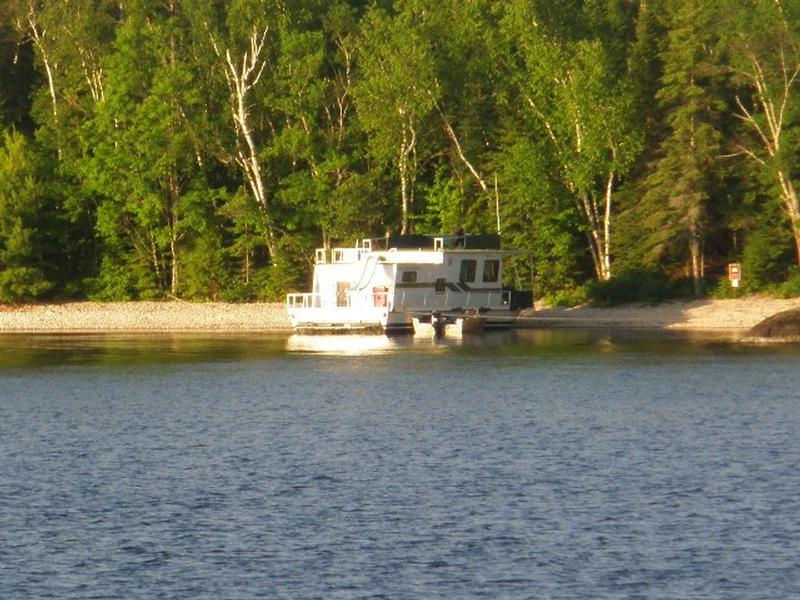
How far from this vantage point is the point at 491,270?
Answer: 64875mm

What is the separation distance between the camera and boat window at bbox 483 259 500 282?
64.6m

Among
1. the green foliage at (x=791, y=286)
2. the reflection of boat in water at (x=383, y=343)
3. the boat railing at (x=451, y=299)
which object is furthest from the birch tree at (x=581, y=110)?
the reflection of boat in water at (x=383, y=343)

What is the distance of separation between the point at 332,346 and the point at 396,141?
592 inches

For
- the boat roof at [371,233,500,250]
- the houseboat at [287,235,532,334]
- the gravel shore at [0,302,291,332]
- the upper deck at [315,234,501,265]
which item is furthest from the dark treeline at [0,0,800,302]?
the houseboat at [287,235,532,334]

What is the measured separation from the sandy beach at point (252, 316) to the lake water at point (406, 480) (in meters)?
13.8

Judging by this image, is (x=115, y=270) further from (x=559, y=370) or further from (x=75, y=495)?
(x=75, y=495)

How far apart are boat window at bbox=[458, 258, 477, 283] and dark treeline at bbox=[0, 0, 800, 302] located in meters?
4.44

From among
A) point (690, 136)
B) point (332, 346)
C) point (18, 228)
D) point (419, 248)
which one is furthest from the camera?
point (18, 228)

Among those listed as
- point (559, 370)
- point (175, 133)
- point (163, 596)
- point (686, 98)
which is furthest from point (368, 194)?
point (163, 596)

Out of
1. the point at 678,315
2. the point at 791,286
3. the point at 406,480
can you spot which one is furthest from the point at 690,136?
the point at 406,480

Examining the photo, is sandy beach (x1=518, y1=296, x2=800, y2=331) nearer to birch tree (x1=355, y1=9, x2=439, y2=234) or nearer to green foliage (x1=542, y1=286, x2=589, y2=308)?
green foliage (x1=542, y1=286, x2=589, y2=308)

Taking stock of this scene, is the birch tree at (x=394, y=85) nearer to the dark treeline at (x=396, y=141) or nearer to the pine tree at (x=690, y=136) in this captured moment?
the dark treeline at (x=396, y=141)

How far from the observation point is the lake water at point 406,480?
20812 millimetres

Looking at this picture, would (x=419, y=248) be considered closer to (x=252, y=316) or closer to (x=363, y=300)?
(x=363, y=300)
